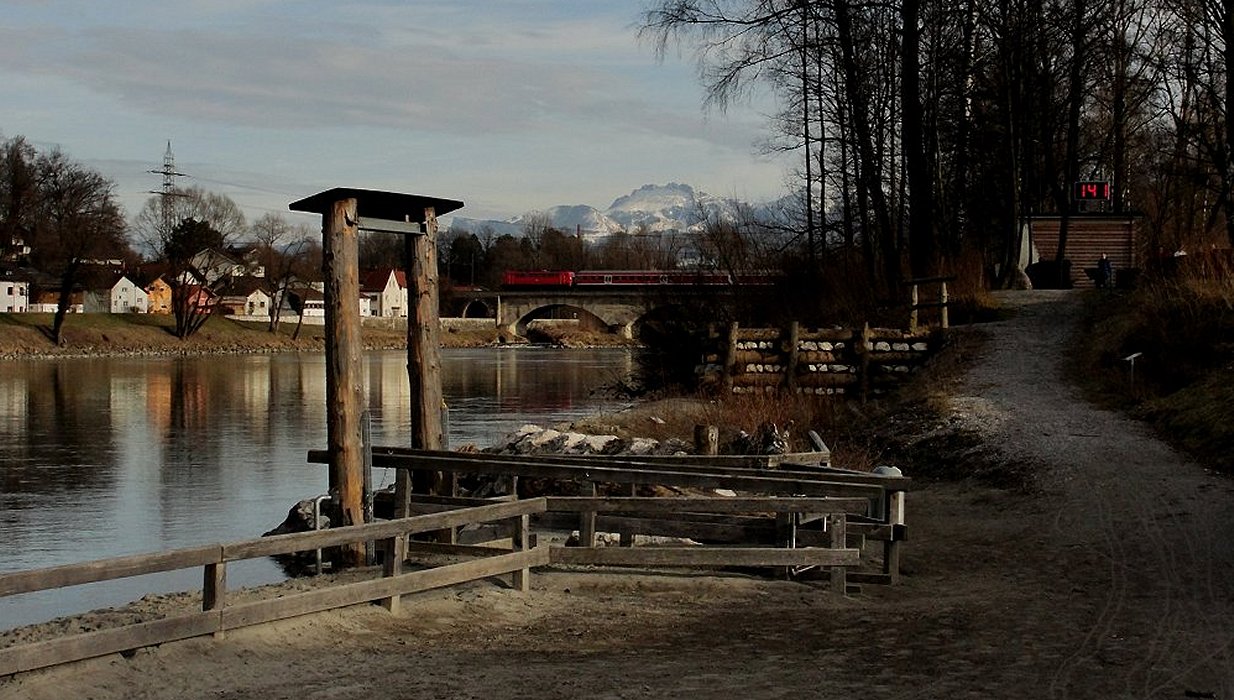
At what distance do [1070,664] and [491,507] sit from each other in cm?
475

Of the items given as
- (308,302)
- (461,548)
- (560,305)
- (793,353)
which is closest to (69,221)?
(560,305)

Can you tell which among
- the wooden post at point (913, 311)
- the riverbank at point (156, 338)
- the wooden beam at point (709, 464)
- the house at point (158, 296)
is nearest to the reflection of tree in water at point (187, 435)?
the wooden beam at point (709, 464)

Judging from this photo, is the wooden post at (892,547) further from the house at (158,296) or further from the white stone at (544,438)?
the house at (158,296)

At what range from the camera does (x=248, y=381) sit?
58562 mm

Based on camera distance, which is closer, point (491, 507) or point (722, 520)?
point (491, 507)

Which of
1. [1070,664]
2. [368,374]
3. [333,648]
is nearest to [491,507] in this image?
[333,648]

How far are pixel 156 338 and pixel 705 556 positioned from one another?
82.5 m

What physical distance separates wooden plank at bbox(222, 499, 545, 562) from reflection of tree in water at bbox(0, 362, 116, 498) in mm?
13632

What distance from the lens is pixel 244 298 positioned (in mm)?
122812

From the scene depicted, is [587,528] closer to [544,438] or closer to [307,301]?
[544,438]

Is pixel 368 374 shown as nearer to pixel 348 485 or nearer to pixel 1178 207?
pixel 1178 207

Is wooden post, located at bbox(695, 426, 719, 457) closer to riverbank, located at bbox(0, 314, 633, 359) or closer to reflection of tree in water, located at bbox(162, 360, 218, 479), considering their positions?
reflection of tree in water, located at bbox(162, 360, 218, 479)

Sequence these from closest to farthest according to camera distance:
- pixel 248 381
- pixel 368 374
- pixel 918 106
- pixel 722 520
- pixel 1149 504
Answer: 1. pixel 722 520
2. pixel 1149 504
3. pixel 918 106
4. pixel 248 381
5. pixel 368 374

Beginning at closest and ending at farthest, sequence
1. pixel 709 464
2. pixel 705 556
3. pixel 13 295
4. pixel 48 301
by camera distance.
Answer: pixel 705 556 < pixel 709 464 < pixel 13 295 < pixel 48 301
